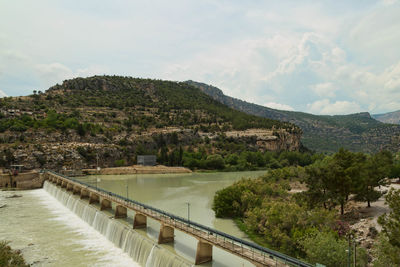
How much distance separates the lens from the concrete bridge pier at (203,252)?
21156 mm

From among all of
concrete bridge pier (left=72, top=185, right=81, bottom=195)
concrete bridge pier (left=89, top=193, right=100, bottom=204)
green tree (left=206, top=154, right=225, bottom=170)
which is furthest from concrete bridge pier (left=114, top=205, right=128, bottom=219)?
green tree (left=206, top=154, right=225, bottom=170)

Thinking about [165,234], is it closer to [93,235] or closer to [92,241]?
[92,241]

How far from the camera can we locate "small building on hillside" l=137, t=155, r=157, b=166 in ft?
350

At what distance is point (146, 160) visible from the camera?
4220 inches

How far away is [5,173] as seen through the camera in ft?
236

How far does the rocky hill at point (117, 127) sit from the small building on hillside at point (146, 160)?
622 centimetres

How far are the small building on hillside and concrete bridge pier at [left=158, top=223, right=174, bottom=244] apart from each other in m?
81.8

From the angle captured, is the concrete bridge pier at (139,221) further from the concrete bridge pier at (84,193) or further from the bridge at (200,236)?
the concrete bridge pier at (84,193)

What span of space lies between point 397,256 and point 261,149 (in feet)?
430

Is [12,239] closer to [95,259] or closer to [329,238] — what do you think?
[95,259]

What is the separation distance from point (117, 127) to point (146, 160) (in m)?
29.8

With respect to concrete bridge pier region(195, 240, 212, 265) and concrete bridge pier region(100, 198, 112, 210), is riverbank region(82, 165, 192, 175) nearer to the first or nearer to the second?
concrete bridge pier region(100, 198, 112, 210)

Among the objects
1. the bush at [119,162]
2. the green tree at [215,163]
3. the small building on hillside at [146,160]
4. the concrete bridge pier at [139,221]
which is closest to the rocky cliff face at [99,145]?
→ the bush at [119,162]

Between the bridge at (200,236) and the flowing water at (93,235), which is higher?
the bridge at (200,236)
